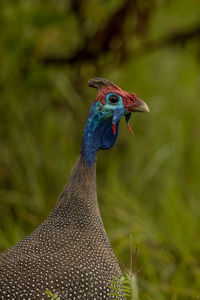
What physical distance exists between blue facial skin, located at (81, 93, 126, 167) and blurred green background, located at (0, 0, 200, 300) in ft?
3.27

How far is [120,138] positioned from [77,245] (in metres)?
2.62

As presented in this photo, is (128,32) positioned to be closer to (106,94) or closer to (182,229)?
(182,229)

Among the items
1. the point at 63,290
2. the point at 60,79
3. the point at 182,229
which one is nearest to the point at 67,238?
the point at 63,290

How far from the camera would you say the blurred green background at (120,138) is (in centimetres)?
345

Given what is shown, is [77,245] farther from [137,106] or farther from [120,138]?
[120,138]

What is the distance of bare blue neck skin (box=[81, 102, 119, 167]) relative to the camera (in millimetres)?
2131

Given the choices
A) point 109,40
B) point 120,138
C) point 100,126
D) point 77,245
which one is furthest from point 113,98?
point 120,138

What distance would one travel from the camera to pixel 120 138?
15.2 feet

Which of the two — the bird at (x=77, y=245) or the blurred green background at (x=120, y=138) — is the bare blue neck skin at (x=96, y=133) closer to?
the bird at (x=77, y=245)

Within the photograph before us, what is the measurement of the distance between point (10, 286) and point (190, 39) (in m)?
2.62

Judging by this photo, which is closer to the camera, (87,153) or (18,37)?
(87,153)

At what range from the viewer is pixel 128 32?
3.76 meters

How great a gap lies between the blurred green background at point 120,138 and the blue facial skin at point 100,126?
997 millimetres

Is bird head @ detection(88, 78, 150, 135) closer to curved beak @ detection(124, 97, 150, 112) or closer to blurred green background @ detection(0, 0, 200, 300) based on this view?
curved beak @ detection(124, 97, 150, 112)
